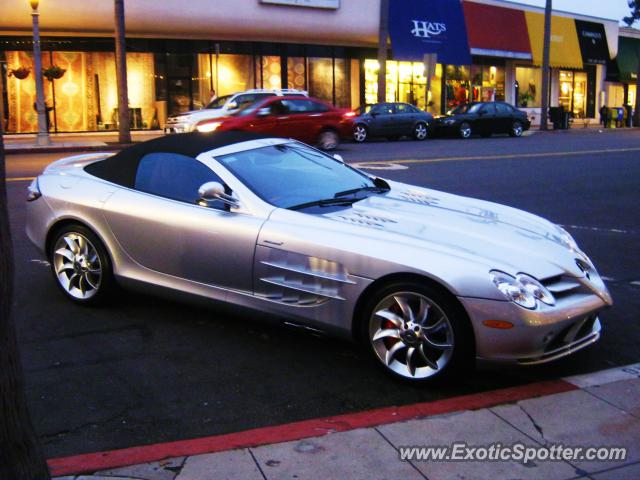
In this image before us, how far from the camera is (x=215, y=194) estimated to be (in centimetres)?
514

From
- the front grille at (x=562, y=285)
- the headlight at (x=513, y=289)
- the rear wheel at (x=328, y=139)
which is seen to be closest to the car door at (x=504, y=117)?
the rear wheel at (x=328, y=139)

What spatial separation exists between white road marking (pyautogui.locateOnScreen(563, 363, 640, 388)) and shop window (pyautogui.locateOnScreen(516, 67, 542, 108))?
38.1 meters

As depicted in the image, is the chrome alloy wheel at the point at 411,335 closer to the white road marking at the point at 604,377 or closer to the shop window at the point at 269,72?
the white road marking at the point at 604,377

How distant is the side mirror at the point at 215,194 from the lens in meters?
5.13

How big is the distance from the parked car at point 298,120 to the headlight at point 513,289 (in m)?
15.4

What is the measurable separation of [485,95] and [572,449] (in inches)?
1474

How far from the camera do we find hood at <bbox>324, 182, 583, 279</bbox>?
458 centimetres

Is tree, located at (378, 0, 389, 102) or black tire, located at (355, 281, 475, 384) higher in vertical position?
tree, located at (378, 0, 389, 102)

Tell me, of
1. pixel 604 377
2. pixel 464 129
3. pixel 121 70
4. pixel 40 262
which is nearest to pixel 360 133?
pixel 464 129

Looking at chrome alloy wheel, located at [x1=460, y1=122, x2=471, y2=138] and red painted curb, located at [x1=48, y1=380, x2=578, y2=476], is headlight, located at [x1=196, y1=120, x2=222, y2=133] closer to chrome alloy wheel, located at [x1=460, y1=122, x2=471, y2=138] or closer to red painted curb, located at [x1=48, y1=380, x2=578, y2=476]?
chrome alloy wheel, located at [x1=460, y1=122, x2=471, y2=138]

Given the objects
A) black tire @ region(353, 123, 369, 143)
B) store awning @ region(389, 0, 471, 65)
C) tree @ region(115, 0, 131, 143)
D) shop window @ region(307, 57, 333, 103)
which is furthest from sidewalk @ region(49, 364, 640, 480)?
store awning @ region(389, 0, 471, 65)

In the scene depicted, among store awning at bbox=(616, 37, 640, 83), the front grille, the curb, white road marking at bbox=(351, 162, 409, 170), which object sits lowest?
white road marking at bbox=(351, 162, 409, 170)

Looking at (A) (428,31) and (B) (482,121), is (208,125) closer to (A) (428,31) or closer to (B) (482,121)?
(B) (482,121)

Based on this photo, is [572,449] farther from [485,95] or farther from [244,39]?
[485,95]
